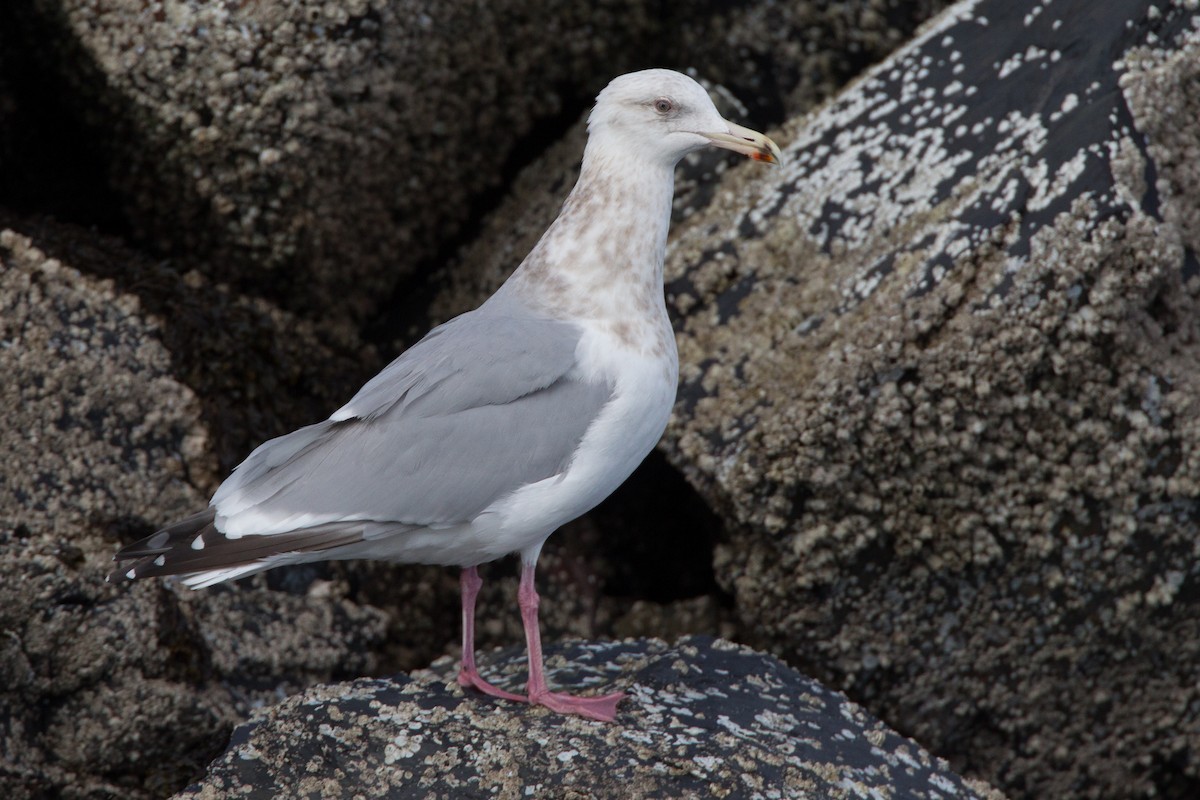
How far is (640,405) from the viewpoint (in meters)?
3.66

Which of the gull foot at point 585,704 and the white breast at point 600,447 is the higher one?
the white breast at point 600,447

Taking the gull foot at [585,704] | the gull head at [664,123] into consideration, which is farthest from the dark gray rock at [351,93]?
the gull foot at [585,704]

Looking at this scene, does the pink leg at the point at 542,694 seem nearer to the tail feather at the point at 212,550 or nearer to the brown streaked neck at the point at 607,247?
the tail feather at the point at 212,550

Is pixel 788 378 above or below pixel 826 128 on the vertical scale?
below

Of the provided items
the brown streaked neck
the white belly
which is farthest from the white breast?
the brown streaked neck

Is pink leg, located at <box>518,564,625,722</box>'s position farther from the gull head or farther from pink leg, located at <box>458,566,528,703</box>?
the gull head

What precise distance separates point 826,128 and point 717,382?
1108 mm

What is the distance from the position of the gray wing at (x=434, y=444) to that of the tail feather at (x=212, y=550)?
0.13ft

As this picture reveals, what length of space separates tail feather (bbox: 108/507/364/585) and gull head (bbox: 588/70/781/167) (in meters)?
1.42

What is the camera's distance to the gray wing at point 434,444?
3.52 meters

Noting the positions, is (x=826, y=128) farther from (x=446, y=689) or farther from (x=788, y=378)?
(x=446, y=689)

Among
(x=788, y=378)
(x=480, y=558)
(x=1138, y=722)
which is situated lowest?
(x=1138, y=722)

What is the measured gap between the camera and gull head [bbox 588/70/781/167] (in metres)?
3.87

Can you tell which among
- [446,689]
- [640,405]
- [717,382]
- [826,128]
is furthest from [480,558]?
[826,128]
